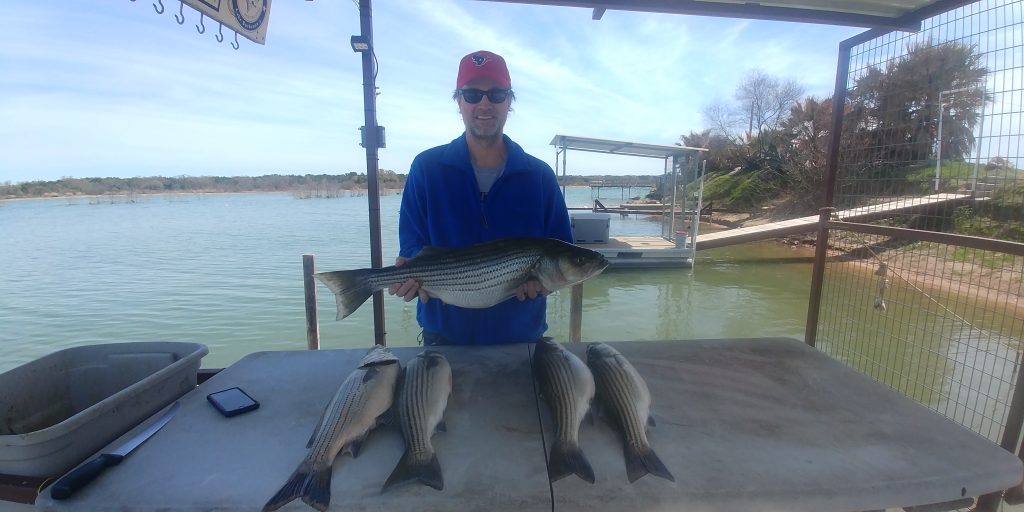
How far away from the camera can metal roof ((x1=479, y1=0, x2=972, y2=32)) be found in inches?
138

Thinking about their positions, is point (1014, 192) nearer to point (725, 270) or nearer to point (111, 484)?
point (111, 484)

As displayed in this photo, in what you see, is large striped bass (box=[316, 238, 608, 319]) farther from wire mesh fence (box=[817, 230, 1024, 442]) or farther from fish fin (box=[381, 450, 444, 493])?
wire mesh fence (box=[817, 230, 1024, 442])


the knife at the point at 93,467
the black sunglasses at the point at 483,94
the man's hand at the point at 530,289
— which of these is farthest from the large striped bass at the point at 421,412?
the black sunglasses at the point at 483,94

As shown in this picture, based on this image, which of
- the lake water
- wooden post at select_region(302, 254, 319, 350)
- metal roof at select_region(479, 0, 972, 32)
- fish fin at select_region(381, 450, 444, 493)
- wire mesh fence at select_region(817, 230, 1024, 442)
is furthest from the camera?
the lake water

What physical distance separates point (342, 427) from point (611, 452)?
3.61 ft

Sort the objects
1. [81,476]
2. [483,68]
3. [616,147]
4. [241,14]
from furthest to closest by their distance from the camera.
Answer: [616,147]
[241,14]
[483,68]
[81,476]

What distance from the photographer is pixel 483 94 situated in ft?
8.98

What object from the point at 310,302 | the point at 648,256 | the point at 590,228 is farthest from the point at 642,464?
the point at 648,256

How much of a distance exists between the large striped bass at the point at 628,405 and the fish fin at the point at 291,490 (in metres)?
1.19

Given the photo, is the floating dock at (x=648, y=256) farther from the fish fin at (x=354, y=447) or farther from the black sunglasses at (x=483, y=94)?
the fish fin at (x=354, y=447)

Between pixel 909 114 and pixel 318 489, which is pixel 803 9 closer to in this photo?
pixel 909 114

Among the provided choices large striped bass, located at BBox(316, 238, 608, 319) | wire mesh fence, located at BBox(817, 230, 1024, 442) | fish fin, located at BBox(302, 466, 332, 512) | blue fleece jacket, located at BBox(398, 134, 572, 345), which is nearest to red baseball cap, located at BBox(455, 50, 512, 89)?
blue fleece jacket, located at BBox(398, 134, 572, 345)

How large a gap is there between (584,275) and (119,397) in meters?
2.21

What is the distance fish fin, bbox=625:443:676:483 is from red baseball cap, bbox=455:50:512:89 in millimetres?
2154
